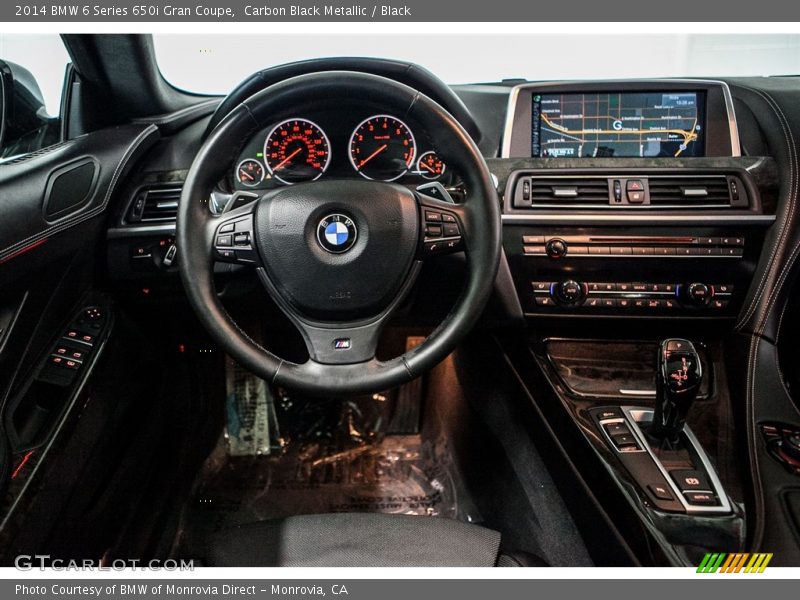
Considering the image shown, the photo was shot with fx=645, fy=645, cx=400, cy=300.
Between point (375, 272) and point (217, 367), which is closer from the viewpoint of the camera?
point (375, 272)

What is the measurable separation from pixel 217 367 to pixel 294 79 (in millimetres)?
1189

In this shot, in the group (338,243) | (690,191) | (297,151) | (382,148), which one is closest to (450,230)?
(338,243)

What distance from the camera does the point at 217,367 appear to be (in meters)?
2.12

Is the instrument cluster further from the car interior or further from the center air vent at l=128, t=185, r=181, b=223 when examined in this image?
the center air vent at l=128, t=185, r=181, b=223

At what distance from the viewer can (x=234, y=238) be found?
1.25 m

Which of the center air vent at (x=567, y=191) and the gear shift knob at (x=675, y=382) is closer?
the gear shift knob at (x=675, y=382)

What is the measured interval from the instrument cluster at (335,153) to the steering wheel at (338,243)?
0.79ft

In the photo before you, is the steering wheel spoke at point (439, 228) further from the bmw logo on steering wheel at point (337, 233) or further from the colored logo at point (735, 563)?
the colored logo at point (735, 563)

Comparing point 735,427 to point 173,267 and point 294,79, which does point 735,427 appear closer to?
point 294,79

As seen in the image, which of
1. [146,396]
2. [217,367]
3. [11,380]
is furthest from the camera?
[217,367]

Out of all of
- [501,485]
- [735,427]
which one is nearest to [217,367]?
[501,485]

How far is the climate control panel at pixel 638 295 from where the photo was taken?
5.22 ft

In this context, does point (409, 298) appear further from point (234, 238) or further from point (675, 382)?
point (675, 382)

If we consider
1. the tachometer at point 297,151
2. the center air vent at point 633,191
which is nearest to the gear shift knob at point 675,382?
the center air vent at point 633,191
